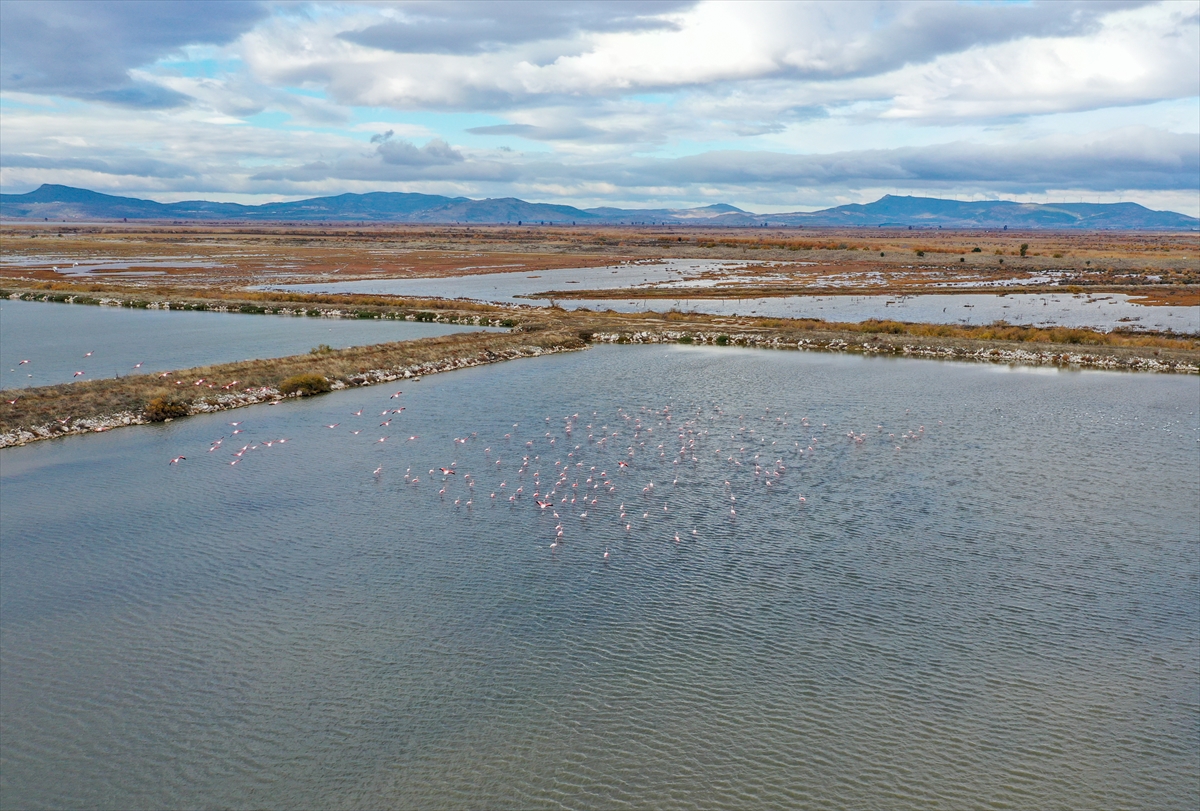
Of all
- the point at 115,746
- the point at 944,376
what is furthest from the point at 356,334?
the point at 115,746

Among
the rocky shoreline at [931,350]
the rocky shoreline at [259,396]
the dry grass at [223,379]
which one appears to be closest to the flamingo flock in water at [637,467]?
the rocky shoreline at [259,396]

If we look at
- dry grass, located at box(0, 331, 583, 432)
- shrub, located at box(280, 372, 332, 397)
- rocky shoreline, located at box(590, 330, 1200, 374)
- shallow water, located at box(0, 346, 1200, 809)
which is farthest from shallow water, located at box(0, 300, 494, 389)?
shallow water, located at box(0, 346, 1200, 809)

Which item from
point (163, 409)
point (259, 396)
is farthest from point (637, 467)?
point (163, 409)

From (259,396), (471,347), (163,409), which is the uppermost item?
(471,347)

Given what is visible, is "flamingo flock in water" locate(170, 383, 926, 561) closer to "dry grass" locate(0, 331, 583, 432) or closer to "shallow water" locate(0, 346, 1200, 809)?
"shallow water" locate(0, 346, 1200, 809)

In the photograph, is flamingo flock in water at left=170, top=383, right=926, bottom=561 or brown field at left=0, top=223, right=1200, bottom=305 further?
brown field at left=0, top=223, right=1200, bottom=305

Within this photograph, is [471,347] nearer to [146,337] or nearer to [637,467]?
[146,337]
